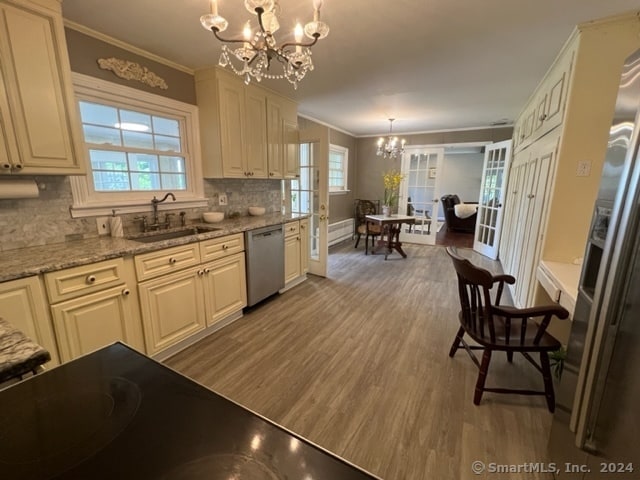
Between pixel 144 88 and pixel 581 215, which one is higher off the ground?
pixel 144 88

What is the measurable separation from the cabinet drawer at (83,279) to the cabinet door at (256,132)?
171 cm

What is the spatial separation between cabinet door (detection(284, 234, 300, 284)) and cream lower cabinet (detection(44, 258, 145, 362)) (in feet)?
5.70

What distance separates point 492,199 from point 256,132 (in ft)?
14.2

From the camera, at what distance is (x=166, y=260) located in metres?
2.11

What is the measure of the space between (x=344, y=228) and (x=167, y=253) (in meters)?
4.66

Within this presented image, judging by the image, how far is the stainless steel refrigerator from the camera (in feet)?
2.85

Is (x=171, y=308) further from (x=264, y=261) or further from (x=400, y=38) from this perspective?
(x=400, y=38)

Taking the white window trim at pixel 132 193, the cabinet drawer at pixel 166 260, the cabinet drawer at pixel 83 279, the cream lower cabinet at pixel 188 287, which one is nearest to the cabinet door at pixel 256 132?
the white window trim at pixel 132 193

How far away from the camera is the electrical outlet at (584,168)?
6.72ft

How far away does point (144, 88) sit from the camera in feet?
8.07

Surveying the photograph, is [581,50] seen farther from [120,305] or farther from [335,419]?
[120,305]

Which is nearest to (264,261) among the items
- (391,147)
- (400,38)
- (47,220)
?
(47,220)

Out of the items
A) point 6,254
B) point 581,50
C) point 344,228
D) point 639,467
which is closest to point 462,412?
point 639,467

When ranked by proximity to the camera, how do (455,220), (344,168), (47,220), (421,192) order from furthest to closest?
(455,220) < (344,168) < (421,192) < (47,220)
